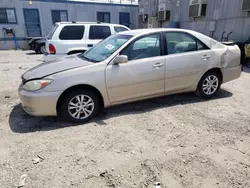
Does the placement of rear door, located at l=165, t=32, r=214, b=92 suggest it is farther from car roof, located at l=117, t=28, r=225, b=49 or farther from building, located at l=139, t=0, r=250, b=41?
building, located at l=139, t=0, r=250, b=41

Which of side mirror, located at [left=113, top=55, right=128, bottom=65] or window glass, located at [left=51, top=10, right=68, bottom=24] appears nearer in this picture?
side mirror, located at [left=113, top=55, right=128, bottom=65]

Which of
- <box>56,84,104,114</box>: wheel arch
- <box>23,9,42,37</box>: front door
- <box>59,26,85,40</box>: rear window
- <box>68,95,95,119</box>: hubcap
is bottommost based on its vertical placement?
<box>68,95,95,119</box>: hubcap

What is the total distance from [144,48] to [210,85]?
181cm

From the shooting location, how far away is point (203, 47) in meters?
4.32

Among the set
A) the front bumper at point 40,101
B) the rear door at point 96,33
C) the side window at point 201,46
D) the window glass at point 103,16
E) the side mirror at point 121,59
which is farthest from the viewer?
the window glass at point 103,16

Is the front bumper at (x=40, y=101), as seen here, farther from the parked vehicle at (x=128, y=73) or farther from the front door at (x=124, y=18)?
the front door at (x=124, y=18)

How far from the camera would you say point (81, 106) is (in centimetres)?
348

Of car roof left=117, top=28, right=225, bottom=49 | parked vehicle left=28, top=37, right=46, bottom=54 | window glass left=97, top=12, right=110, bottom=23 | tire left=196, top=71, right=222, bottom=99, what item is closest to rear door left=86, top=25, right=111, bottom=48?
car roof left=117, top=28, right=225, bottom=49

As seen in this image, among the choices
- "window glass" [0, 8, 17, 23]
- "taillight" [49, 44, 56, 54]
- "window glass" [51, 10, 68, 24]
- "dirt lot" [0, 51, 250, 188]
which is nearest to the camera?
"dirt lot" [0, 51, 250, 188]

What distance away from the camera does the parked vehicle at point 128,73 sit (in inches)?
130

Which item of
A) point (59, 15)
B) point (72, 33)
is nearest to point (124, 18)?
point (59, 15)

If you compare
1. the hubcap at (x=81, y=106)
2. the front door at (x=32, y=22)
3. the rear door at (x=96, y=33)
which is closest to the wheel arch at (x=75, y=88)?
the hubcap at (x=81, y=106)

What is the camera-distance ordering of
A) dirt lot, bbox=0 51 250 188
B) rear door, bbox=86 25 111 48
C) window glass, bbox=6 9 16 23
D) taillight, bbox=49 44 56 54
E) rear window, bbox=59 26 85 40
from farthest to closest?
window glass, bbox=6 9 16 23
rear door, bbox=86 25 111 48
rear window, bbox=59 26 85 40
taillight, bbox=49 44 56 54
dirt lot, bbox=0 51 250 188

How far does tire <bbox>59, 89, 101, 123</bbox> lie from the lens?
3375mm
